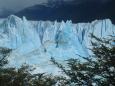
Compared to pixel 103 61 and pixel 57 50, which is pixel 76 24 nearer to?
pixel 57 50

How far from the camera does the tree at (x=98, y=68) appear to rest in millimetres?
9359

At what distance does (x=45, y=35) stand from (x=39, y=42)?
328cm

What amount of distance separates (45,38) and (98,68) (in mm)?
101224

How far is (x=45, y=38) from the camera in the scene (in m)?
111

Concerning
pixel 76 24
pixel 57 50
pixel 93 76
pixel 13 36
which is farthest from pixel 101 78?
pixel 76 24

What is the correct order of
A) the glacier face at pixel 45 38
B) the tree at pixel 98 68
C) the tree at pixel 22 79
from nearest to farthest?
the tree at pixel 98 68 < the tree at pixel 22 79 < the glacier face at pixel 45 38

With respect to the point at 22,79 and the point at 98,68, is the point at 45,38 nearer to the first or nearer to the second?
the point at 22,79

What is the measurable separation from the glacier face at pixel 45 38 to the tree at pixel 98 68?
75423mm

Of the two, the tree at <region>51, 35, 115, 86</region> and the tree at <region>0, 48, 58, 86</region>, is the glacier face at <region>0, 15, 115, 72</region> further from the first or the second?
the tree at <region>51, 35, 115, 86</region>

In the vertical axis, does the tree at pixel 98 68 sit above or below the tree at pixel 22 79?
above

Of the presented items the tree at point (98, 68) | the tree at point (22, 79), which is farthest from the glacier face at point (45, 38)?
the tree at point (98, 68)

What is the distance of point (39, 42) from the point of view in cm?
11038

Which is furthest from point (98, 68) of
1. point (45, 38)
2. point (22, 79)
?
point (45, 38)

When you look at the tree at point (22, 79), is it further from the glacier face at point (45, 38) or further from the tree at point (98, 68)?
the glacier face at point (45, 38)
